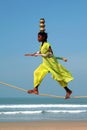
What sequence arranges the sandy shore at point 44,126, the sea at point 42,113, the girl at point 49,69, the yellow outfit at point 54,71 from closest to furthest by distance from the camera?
the girl at point 49,69
the yellow outfit at point 54,71
the sandy shore at point 44,126
the sea at point 42,113

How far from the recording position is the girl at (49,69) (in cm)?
1046

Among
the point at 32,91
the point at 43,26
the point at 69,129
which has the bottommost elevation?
the point at 69,129

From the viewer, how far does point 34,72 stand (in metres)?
10.8

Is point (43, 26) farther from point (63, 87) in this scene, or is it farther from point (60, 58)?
point (63, 87)

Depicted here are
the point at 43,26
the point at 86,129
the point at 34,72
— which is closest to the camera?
the point at 43,26

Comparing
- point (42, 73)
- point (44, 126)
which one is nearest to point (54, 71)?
point (42, 73)

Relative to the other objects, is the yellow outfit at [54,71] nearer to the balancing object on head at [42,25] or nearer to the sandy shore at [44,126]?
the balancing object on head at [42,25]

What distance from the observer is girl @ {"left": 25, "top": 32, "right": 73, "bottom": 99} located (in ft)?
34.3

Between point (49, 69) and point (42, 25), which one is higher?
point (42, 25)

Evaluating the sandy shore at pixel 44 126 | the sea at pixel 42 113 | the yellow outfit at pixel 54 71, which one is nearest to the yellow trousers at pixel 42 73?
the yellow outfit at pixel 54 71

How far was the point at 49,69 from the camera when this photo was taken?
10.7m

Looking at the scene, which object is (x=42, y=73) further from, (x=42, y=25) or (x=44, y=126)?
(x=44, y=126)

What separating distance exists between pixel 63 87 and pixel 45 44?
1158mm

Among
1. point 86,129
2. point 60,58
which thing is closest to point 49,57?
point 60,58
